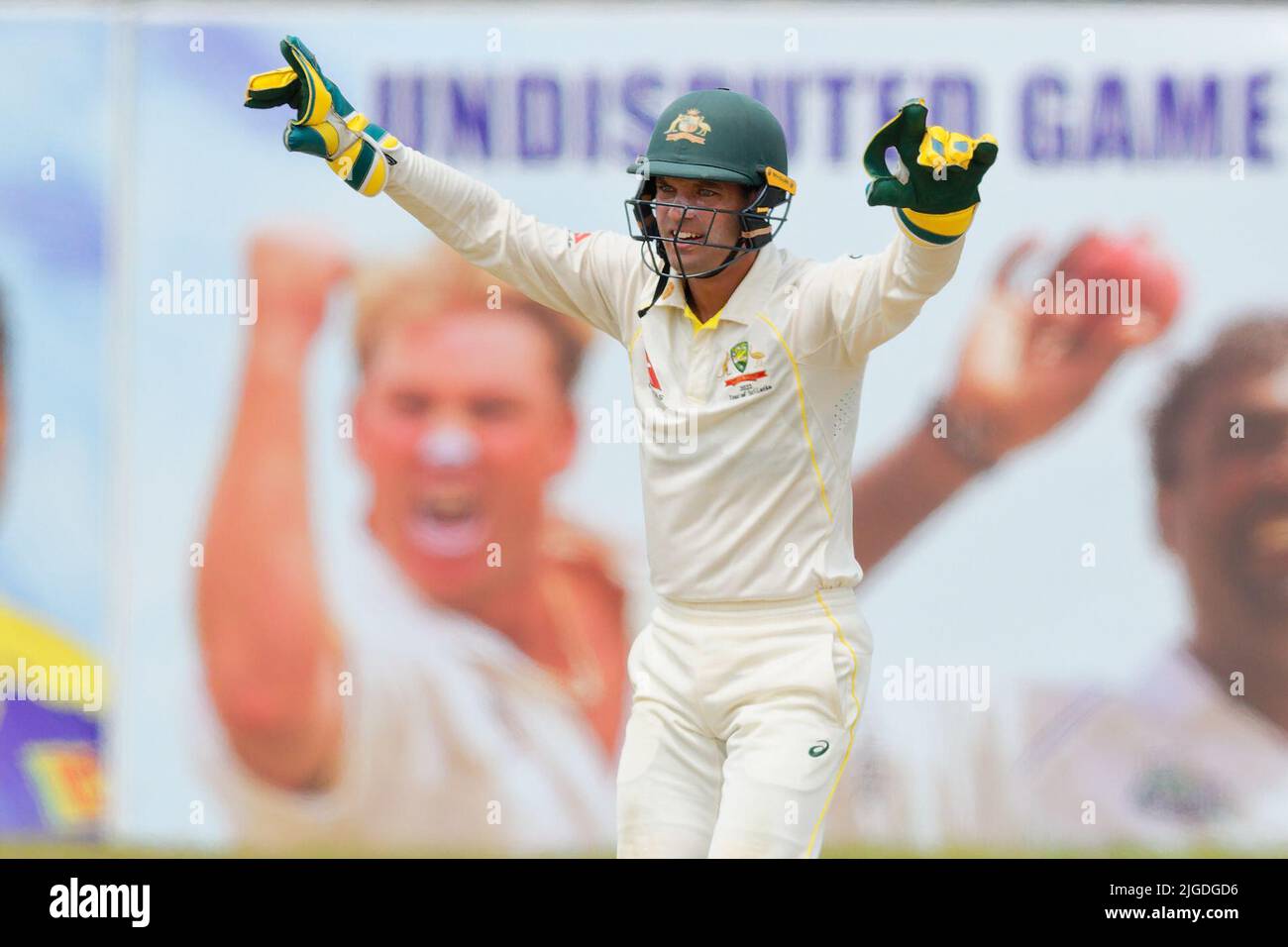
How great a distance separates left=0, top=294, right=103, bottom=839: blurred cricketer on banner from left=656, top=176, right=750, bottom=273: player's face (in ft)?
13.2

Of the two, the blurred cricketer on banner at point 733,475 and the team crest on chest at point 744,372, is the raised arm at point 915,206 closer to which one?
the blurred cricketer on banner at point 733,475

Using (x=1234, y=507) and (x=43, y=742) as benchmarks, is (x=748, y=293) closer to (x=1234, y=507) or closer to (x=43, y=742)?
(x=1234, y=507)

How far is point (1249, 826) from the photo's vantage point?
745 cm

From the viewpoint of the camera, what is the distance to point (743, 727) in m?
4.30

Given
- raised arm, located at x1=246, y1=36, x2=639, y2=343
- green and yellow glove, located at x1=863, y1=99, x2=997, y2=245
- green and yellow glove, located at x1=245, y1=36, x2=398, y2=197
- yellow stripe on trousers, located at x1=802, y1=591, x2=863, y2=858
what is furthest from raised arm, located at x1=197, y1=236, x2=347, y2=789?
green and yellow glove, located at x1=863, y1=99, x2=997, y2=245

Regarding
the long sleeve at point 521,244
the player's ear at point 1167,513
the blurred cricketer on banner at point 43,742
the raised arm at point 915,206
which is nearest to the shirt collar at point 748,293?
the long sleeve at point 521,244

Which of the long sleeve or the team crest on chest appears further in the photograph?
the long sleeve

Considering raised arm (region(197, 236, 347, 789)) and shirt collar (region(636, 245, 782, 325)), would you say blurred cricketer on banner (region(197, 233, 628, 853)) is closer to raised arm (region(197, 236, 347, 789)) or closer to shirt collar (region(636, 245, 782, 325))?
raised arm (region(197, 236, 347, 789))

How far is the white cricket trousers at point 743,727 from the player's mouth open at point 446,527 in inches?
124

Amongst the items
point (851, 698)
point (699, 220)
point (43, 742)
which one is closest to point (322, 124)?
point (699, 220)

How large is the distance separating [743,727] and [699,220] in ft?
3.85

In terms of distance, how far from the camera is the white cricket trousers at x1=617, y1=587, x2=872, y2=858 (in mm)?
4180

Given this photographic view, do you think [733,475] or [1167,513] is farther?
[1167,513]

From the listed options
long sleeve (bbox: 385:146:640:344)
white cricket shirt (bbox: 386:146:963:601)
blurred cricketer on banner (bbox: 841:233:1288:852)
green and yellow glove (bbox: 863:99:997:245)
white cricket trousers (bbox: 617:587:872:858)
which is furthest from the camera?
blurred cricketer on banner (bbox: 841:233:1288:852)
